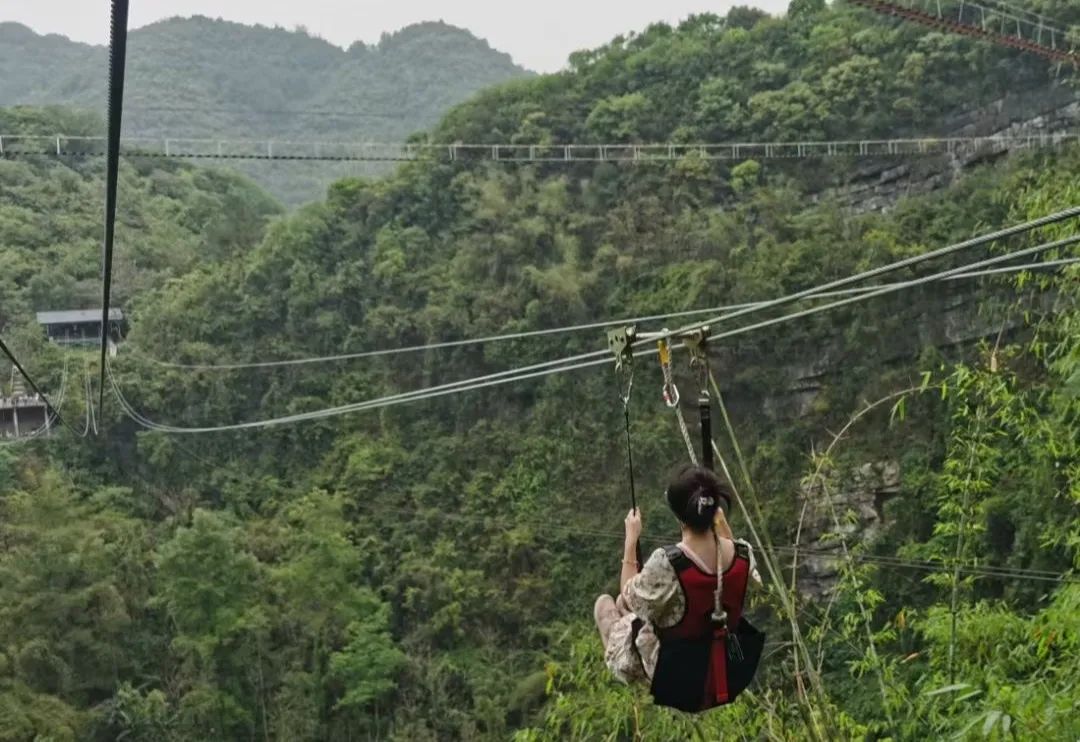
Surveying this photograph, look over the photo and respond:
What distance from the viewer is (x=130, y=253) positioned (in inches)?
688

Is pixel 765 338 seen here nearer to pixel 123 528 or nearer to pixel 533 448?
pixel 533 448

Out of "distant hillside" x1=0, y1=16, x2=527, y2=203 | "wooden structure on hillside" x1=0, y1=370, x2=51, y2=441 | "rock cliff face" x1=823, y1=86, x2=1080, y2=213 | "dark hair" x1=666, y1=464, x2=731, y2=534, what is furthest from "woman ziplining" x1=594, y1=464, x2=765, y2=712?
"distant hillside" x1=0, y1=16, x2=527, y2=203

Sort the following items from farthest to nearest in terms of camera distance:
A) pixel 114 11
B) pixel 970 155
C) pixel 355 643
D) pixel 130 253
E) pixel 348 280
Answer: pixel 130 253 < pixel 348 280 < pixel 970 155 < pixel 355 643 < pixel 114 11

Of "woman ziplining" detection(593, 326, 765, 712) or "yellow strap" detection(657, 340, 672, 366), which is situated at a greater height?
"yellow strap" detection(657, 340, 672, 366)

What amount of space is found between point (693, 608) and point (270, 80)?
133ft

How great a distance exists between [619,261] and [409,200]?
364 centimetres

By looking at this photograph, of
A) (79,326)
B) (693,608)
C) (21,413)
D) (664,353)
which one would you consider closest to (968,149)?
(79,326)

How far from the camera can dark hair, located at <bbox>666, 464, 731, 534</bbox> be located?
1859 mm

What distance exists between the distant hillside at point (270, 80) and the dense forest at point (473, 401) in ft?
52.1

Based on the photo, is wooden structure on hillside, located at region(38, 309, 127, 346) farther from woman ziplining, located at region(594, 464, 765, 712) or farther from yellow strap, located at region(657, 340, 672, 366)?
woman ziplining, located at region(594, 464, 765, 712)

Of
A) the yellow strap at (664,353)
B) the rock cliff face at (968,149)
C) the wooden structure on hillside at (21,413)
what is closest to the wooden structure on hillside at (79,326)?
the wooden structure on hillside at (21,413)

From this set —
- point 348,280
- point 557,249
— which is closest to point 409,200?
point 348,280

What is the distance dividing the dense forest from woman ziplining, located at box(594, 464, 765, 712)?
21.5ft

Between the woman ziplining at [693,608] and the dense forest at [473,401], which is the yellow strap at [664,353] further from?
the dense forest at [473,401]
